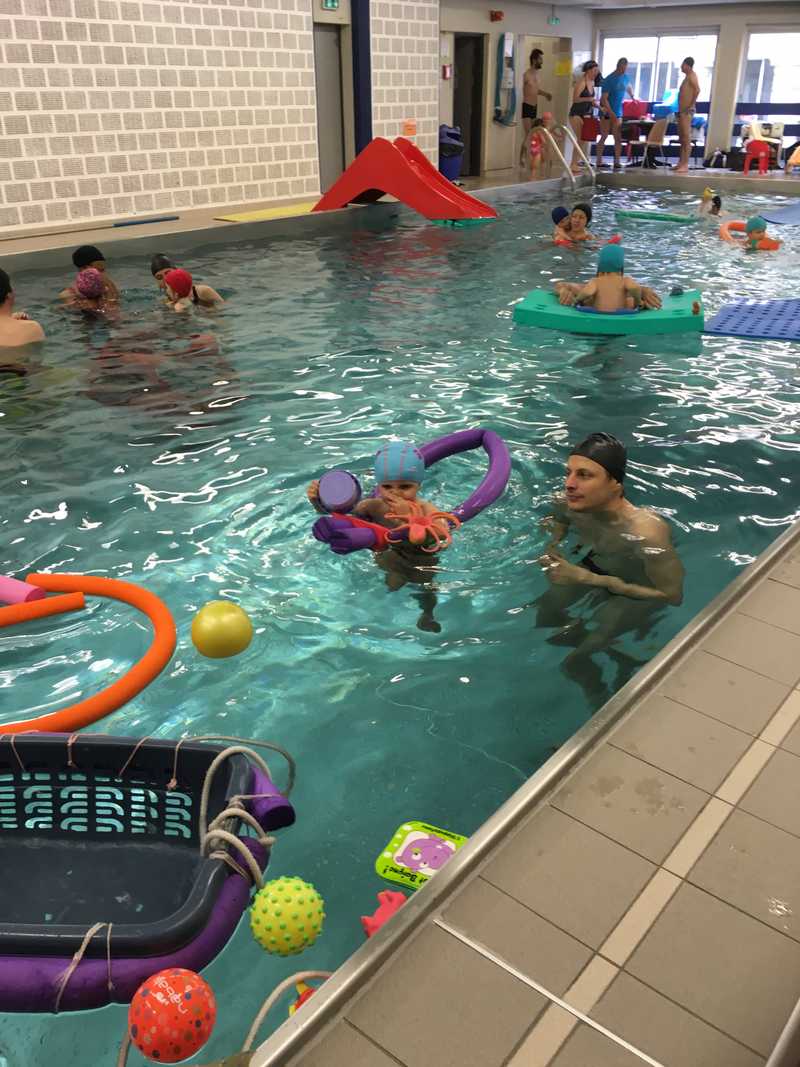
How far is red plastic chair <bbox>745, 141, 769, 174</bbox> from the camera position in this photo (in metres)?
19.0

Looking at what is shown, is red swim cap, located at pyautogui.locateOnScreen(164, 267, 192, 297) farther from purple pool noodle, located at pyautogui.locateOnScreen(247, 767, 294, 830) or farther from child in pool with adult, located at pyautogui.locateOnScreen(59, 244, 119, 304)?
purple pool noodle, located at pyautogui.locateOnScreen(247, 767, 294, 830)

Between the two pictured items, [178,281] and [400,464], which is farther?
[178,281]

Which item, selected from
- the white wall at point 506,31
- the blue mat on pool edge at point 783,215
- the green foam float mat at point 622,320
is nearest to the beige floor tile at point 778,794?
the green foam float mat at point 622,320

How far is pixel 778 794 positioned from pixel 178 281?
7.20m

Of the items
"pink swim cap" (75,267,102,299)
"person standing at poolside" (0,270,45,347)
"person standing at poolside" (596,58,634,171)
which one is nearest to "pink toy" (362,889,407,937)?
"person standing at poolside" (0,270,45,347)

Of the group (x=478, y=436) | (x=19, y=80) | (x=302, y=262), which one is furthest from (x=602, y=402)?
(x=19, y=80)

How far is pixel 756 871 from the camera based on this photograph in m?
1.98

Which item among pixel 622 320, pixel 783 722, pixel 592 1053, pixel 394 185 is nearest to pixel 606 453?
pixel 783 722

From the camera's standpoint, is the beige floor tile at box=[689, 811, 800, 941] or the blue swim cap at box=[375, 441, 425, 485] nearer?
the beige floor tile at box=[689, 811, 800, 941]

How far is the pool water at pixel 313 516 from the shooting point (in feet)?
9.15

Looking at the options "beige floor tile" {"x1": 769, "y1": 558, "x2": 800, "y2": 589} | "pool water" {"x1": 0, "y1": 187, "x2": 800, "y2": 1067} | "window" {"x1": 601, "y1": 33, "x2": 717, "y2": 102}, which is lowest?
"pool water" {"x1": 0, "y1": 187, "x2": 800, "y2": 1067}

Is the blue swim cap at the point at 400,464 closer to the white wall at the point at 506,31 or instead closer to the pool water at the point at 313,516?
the pool water at the point at 313,516

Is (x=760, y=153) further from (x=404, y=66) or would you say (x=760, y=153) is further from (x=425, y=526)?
(x=425, y=526)

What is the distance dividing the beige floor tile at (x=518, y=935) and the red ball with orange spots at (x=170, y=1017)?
52 centimetres
